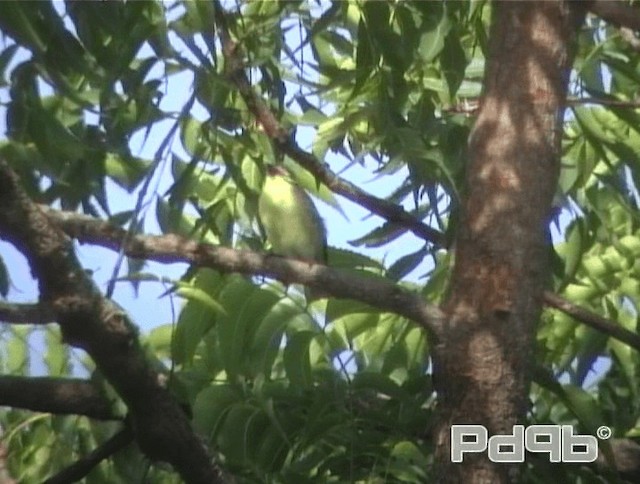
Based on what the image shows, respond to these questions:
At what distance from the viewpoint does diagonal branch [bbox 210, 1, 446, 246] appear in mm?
1006

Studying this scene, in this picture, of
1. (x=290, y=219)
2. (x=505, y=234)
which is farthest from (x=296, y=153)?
(x=505, y=234)

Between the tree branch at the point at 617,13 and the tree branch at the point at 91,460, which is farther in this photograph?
the tree branch at the point at 91,460

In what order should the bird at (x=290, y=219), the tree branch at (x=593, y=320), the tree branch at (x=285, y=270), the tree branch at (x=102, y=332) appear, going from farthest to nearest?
the bird at (x=290, y=219), the tree branch at (x=593, y=320), the tree branch at (x=285, y=270), the tree branch at (x=102, y=332)

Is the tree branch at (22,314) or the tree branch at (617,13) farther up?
the tree branch at (617,13)

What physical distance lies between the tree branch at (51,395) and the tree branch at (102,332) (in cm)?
10

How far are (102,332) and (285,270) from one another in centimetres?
16

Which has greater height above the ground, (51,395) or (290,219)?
(290,219)

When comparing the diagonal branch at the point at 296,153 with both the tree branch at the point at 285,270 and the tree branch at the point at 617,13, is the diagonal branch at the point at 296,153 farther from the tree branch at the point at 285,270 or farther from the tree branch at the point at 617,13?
the tree branch at the point at 617,13

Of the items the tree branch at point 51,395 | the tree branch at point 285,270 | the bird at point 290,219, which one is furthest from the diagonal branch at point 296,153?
the tree branch at point 51,395

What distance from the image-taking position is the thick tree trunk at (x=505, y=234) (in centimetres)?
92

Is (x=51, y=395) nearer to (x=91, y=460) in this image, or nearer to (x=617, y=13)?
(x=91, y=460)

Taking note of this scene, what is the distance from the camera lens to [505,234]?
0.93 meters

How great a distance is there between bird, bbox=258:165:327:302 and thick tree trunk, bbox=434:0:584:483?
0.19 m

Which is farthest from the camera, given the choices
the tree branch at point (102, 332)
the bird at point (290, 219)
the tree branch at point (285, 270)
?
the bird at point (290, 219)
